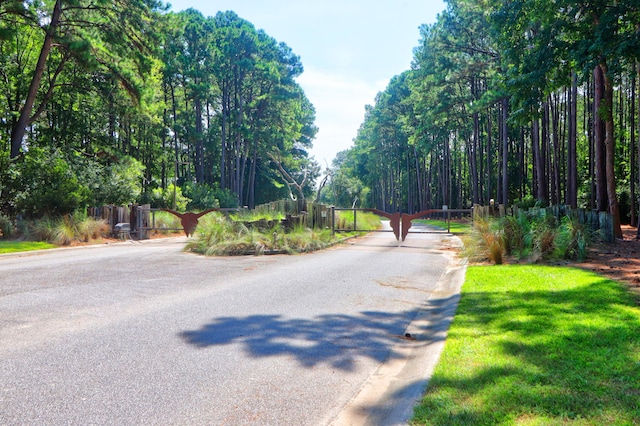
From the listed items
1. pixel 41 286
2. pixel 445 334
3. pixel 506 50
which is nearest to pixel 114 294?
pixel 41 286

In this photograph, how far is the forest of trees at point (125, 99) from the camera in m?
21.2

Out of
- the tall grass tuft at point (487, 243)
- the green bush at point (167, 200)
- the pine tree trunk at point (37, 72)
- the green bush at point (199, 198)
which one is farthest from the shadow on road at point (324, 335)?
the green bush at point (199, 198)

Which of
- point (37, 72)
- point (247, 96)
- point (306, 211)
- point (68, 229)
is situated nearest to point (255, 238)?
point (306, 211)

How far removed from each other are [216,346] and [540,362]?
3.28 m

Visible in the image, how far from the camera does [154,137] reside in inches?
1662

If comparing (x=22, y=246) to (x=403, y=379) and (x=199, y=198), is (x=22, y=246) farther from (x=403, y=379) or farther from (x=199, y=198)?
(x=199, y=198)

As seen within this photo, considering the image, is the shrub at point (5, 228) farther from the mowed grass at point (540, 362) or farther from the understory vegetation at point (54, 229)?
the mowed grass at point (540, 362)

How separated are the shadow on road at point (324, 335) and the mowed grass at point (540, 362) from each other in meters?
0.69

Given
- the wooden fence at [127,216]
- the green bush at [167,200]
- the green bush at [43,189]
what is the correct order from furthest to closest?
the green bush at [167,200], the wooden fence at [127,216], the green bush at [43,189]

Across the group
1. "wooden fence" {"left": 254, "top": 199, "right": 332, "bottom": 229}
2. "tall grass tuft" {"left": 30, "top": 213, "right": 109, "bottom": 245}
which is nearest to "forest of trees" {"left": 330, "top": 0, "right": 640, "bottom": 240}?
"wooden fence" {"left": 254, "top": 199, "right": 332, "bottom": 229}

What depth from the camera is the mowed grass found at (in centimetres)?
313

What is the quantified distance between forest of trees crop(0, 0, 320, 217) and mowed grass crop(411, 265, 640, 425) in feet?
59.2

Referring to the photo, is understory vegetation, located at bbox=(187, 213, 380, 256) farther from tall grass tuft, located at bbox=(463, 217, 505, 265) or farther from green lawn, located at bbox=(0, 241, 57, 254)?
tall grass tuft, located at bbox=(463, 217, 505, 265)

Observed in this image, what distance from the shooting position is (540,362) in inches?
159
